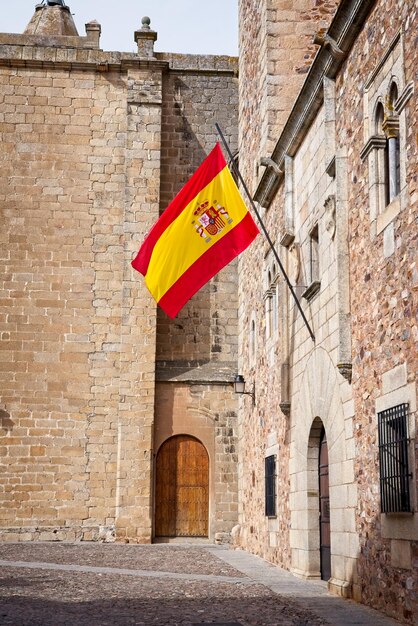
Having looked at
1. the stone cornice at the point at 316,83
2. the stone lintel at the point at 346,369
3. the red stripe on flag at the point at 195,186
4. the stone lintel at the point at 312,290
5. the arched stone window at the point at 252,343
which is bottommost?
the stone lintel at the point at 346,369

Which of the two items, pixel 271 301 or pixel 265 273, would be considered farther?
pixel 265 273

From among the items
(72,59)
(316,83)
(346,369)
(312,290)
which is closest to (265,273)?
(312,290)

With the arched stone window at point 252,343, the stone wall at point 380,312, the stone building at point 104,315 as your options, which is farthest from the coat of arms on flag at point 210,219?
the stone building at point 104,315

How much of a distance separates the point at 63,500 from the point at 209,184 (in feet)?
30.3

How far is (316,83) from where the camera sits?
9211 millimetres

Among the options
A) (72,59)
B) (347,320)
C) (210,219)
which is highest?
(72,59)

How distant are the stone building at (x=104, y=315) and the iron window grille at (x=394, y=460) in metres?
11.2

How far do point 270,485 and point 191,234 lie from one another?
381cm

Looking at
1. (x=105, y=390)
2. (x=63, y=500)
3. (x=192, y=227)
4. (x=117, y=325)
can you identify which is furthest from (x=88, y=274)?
(x=192, y=227)

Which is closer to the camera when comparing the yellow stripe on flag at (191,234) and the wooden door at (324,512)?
the wooden door at (324,512)

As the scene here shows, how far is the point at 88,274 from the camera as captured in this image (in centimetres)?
1870

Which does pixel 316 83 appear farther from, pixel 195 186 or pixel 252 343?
pixel 252 343

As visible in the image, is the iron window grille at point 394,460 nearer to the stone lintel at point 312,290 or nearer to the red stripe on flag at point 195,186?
the stone lintel at point 312,290

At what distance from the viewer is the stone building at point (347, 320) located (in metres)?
6.38
